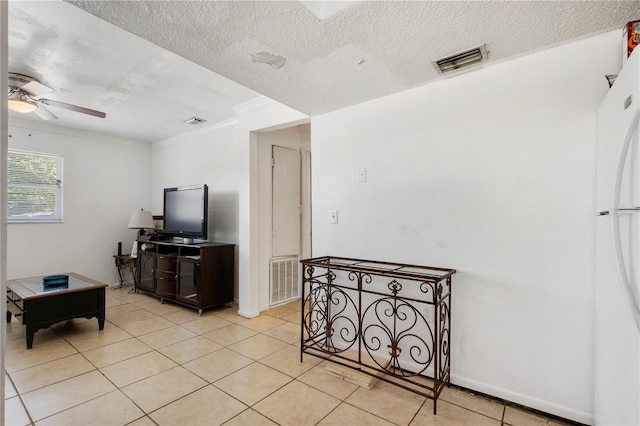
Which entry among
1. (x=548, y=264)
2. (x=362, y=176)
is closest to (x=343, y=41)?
(x=362, y=176)

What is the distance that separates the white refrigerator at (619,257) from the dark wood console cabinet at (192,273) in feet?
11.4

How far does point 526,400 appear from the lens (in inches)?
71.4

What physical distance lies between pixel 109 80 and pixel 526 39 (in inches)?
129

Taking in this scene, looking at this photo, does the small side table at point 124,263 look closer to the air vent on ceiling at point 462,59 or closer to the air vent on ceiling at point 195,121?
the air vent on ceiling at point 195,121

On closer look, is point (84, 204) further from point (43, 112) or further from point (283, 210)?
point (283, 210)

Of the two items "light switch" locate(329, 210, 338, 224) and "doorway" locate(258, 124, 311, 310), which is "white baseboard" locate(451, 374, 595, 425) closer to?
"light switch" locate(329, 210, 338, 224)

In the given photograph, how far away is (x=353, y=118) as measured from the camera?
2594 mm

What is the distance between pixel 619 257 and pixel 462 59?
4.53ft

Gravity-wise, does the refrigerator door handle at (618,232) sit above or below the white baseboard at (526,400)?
above

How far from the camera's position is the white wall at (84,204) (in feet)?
13.5

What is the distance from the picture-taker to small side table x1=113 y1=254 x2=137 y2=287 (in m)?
4.70

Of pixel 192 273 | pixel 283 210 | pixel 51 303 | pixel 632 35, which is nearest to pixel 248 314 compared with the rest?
pixel 192 273

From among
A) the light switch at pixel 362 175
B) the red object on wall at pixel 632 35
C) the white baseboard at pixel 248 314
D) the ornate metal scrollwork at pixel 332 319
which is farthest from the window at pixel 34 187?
the red object on wall at pixel 632 35

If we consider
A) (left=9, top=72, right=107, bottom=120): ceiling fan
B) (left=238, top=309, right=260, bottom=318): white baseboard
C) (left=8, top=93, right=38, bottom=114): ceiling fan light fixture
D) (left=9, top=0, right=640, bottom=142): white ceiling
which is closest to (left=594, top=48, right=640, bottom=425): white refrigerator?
(left=9, top=0, right=640, bottom=142): white ceiling
